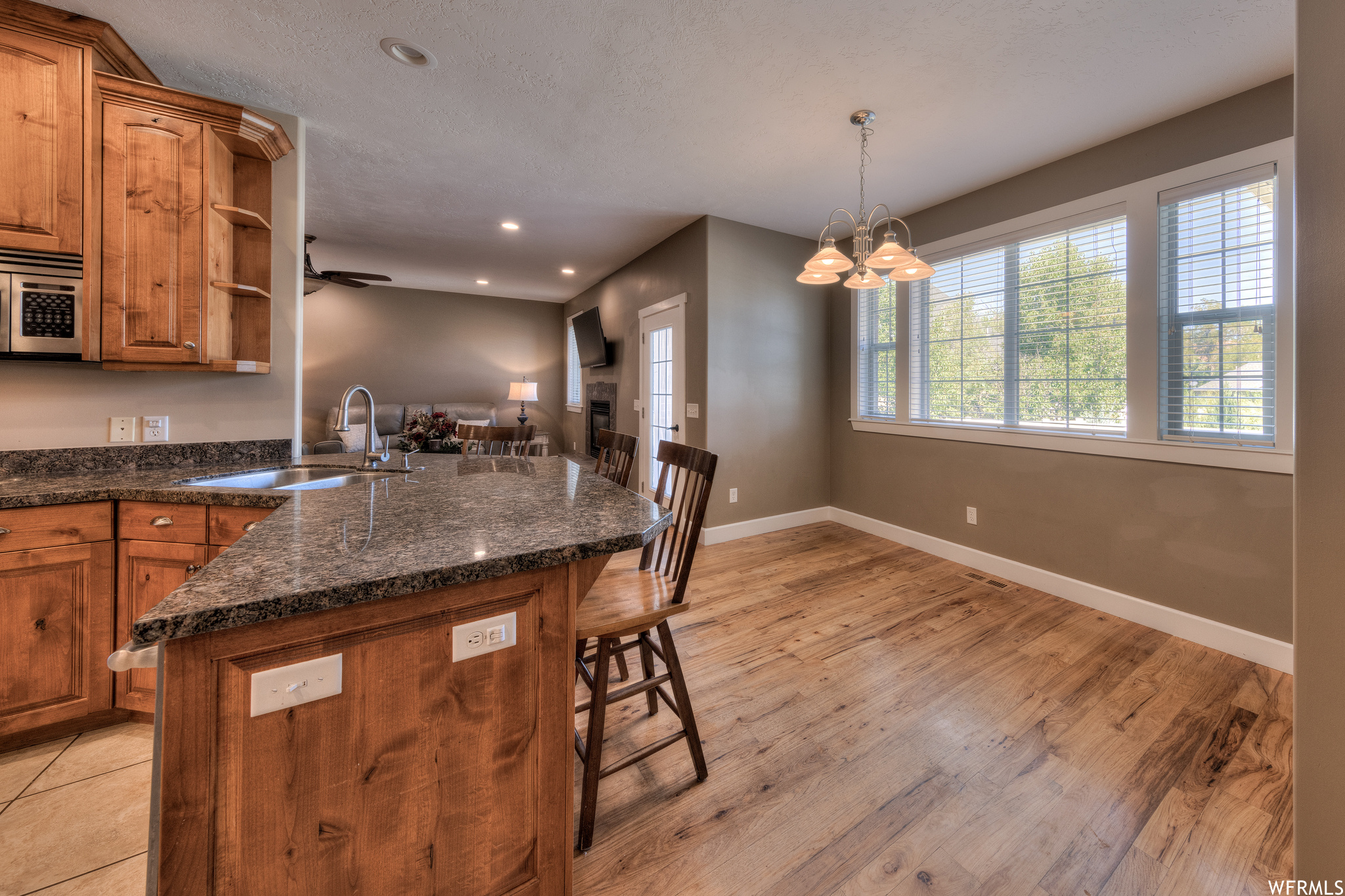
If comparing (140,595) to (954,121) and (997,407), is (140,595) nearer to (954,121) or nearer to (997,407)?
(954,121)

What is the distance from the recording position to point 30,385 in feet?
6.54

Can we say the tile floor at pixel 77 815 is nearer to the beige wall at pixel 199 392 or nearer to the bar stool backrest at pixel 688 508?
the beige wall at pixel 199 392

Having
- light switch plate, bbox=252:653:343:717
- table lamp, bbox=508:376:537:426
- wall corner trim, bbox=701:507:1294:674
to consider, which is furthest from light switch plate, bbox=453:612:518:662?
table lamp, bbox=508:376:537:426

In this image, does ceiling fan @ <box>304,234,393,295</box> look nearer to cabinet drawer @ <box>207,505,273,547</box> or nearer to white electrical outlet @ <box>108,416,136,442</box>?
white electrical outlet @ <box>108,416,136,442</box>

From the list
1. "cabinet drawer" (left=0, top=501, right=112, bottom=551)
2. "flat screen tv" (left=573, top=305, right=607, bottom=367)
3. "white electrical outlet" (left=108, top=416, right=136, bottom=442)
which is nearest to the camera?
"cabinet drawer" (left=0, top=501, right=112, bottom=551)

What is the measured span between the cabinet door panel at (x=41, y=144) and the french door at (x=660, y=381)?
10.4 ft

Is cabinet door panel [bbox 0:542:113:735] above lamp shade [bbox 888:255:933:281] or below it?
→ below

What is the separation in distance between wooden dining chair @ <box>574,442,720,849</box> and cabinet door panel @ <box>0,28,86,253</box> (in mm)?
2341

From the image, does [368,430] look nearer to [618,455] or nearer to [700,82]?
[618,455]

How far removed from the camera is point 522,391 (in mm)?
6949

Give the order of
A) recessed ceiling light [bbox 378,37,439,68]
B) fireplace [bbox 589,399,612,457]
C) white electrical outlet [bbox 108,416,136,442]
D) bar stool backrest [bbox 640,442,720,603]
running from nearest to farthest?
bar stool backrest [bbox 640,442,720,603] → recessed ceiling light [bbox 378,37,439,68] → white electrical outlet [bbox 108,416,136,442] → fireplace [bbox 589,399,612,457]

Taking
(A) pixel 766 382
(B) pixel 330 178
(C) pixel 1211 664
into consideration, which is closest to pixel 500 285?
(B) pixel 330 178

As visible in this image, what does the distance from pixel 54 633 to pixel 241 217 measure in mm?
1700

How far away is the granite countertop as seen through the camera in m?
0.77
